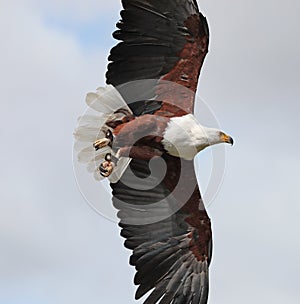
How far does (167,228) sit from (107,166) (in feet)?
3.58

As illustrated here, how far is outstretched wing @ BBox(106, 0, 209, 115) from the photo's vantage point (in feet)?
44.1

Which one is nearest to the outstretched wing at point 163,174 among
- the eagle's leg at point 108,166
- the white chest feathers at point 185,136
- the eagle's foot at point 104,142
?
the white chest feathers at point 185,136

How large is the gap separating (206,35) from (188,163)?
1.50 meters

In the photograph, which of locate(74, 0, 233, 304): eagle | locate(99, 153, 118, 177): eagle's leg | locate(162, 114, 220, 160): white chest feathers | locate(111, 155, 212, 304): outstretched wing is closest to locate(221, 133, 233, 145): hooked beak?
locate(74, 0, 233, 304): eagle

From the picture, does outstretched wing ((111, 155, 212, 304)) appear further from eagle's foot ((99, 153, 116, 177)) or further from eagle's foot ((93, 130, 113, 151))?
eagle's foot ((93, 130, 113, 151))

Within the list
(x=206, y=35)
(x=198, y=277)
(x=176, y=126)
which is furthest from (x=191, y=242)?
(x=206, y=35)

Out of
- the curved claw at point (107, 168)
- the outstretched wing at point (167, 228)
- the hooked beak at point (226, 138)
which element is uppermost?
the hooked beak at point (226, 138)

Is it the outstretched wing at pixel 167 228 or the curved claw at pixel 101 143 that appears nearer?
the curved claw at pixel 101 143

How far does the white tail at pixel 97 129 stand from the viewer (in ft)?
46.9

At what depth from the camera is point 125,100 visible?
46.1 feet

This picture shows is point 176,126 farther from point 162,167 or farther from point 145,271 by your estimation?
point 145,271

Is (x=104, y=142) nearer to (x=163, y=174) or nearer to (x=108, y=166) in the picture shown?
(x=108, y=166)

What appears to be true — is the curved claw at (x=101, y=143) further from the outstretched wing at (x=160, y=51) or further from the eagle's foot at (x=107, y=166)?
the outstretched wing at (x=160, y=51)

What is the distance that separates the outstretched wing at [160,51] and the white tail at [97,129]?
1.28ft
